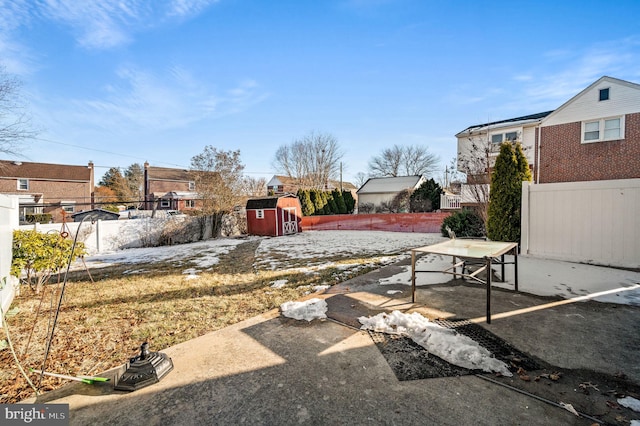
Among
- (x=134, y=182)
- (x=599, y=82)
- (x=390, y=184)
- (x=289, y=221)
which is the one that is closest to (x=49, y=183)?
(x=134, y=182)

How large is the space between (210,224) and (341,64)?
35.2ft

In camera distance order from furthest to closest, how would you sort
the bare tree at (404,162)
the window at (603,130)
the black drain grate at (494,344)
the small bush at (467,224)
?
the bare tree at (404,162) → the window at (603,130) → the small bush at (467,224) → the black drain grate at (494,344)

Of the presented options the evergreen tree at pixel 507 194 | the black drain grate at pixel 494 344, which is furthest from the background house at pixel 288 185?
the black drain grate at pixel 494 344

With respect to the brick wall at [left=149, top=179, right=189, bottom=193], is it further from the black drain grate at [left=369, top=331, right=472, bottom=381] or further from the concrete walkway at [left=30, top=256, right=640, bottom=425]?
the black drain grate at [left=369, top=331, right=472, bottom=381]

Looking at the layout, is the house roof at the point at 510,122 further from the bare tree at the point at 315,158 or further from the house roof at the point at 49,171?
the house roof at the point at 49,171

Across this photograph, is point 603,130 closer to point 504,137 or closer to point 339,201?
point 504,137

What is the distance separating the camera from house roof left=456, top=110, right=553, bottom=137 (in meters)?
17.4

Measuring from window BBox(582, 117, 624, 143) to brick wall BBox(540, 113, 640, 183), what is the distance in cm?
16

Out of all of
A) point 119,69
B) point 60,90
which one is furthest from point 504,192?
point 60,90

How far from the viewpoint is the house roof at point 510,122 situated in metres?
17.4

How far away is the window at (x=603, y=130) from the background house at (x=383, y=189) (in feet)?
49.7

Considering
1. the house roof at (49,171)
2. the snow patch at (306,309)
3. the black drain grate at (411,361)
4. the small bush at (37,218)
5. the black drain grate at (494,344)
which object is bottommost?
the snow patch at (306,309)

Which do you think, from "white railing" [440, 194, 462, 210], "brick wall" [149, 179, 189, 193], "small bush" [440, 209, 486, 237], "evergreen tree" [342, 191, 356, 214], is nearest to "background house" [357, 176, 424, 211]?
"evergreen tree" [342, 191, 356, 214]

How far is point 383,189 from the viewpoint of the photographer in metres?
29.8
